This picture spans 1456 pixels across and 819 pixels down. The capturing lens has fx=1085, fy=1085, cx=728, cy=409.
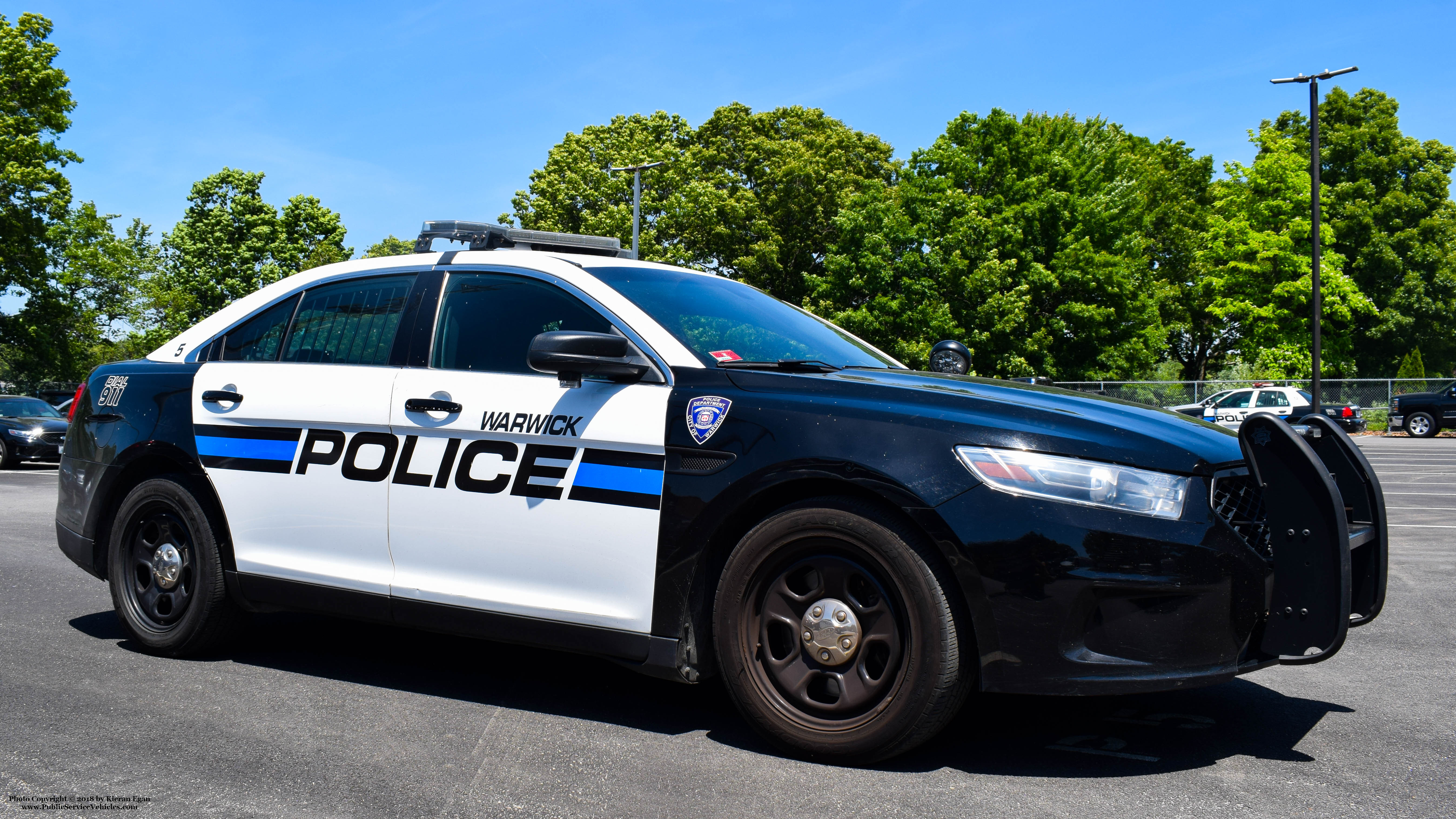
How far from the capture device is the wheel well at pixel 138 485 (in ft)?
14.8

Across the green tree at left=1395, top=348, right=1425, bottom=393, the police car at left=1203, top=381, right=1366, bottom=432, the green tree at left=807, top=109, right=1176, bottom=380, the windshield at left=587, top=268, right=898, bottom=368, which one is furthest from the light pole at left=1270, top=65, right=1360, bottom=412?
the windshield at left=587, top=268, right=898, bottom=368

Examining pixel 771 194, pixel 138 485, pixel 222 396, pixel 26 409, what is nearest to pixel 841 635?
pixel 222 396

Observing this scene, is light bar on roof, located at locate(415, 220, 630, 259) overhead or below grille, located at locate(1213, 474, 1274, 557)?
overhead

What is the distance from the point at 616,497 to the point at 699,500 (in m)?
0.32

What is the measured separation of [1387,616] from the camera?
18.9 feet

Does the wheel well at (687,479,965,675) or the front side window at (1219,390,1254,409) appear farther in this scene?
the front side window at (1219,390,1254,409)

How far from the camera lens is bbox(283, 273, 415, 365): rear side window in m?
4.29

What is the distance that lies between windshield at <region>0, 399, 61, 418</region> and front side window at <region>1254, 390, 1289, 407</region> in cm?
3009

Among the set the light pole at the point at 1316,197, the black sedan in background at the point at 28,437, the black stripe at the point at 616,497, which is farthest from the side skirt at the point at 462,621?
the light pole at the point at 1316,197

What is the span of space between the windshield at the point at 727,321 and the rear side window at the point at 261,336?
1.48 m

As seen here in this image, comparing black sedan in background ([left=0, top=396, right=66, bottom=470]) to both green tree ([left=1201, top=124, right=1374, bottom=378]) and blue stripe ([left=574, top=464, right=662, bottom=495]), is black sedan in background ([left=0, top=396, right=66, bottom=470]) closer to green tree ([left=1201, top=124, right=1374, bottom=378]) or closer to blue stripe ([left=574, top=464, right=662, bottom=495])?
blue stripe ([left=574, top=464, right=662, bottom=495])

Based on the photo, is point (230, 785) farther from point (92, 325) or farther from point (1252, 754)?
point (92, 325)

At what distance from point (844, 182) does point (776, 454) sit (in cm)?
4214

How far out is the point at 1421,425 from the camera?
3159 centimetres
